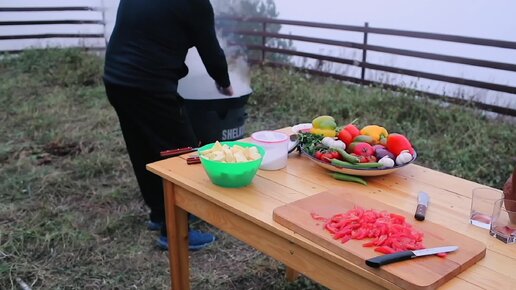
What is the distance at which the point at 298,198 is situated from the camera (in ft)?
5.32

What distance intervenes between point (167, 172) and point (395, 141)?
0.88 meters

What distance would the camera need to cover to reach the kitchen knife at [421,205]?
4.81 feet

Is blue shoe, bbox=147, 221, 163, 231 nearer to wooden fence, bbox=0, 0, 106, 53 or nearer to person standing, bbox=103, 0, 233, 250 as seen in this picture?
person standing, bbox=103, 0, 233, 250

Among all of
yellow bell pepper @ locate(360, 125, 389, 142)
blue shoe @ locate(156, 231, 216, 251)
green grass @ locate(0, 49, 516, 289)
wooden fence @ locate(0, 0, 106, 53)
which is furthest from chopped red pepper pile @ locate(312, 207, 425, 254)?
wooden fence @ locate(0, 0, 106, 53)

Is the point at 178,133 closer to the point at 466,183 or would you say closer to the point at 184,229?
the point at 184,229

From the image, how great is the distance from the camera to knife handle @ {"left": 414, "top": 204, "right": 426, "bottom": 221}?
1.46m

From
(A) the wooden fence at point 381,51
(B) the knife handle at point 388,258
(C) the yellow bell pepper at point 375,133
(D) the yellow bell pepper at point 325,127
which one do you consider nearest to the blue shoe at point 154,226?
(D) the yellow bell pepper at point 325,127

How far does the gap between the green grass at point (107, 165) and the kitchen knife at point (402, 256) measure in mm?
1368

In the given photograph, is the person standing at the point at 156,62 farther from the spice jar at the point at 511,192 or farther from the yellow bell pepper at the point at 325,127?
the spice jar at the point at 511,192

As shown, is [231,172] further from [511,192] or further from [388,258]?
[511,192]

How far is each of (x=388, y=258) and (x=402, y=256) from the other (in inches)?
1.7

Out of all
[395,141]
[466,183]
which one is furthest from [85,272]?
[466,183]

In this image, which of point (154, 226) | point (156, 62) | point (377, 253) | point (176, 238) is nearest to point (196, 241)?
point (154, 226)

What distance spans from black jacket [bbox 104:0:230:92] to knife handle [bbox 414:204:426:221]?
1.37 meters
